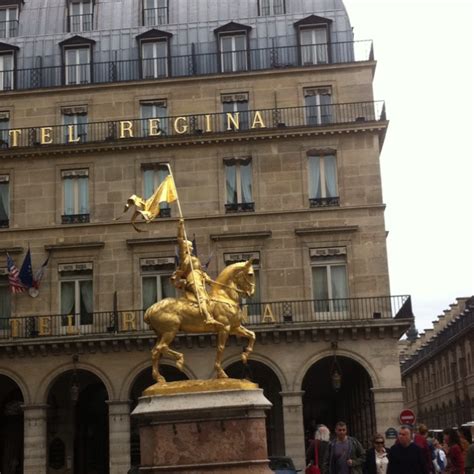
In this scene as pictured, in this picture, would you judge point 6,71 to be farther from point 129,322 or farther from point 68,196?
point 129,322

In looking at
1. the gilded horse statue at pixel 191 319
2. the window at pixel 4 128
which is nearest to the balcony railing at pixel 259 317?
the window at pixel 4 128

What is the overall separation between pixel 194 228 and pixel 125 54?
9.00 m

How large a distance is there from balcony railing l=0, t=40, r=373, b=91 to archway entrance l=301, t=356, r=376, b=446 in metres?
12.9

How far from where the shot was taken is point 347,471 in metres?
16.2

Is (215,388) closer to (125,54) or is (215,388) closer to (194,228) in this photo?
(194,228)

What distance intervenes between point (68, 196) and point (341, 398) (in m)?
15.3

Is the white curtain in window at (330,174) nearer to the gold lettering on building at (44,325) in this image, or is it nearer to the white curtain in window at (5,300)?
the gold lettering on building at (44,325)

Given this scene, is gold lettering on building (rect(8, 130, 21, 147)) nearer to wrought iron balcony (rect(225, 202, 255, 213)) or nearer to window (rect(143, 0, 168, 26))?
window (rect(143, 0, 168, 26))

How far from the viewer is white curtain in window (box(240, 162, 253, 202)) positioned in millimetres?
38750

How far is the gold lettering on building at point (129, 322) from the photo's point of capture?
37.0 m

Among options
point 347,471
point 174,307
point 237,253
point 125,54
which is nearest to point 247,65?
point 125,54

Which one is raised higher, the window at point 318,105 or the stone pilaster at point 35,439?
the window at point 318,105

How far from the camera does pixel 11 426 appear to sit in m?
40.8

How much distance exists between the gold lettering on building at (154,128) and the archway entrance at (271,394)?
1012 centimetres
